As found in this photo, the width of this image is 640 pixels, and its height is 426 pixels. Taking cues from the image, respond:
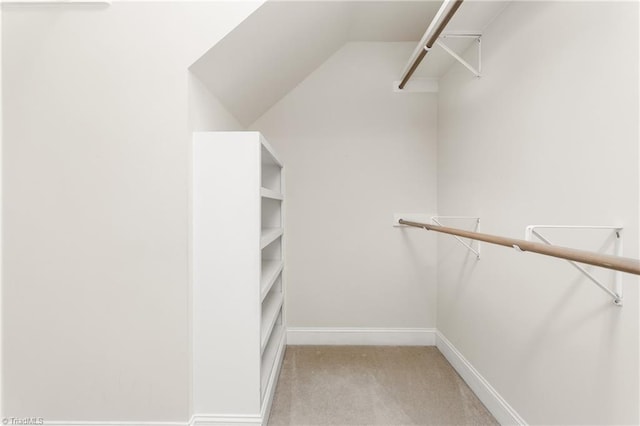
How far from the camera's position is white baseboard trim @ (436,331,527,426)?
4.80ft

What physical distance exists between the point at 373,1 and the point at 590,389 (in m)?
2.26

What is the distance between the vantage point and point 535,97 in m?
1.30

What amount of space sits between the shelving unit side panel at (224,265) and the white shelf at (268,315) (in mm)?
146

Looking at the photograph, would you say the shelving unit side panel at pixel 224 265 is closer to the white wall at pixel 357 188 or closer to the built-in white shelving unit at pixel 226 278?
the built-in white shelving unit at pixel 226 278

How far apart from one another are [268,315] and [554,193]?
5.17 feet

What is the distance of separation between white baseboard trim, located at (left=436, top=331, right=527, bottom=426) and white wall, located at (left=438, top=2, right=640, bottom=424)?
0.04m

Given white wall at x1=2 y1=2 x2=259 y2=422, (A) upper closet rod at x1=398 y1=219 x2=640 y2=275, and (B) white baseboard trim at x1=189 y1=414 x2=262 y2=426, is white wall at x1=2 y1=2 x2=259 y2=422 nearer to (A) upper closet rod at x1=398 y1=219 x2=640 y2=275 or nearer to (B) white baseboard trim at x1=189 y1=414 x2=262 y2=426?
(B) white baseboard trim at x1=189 y1=414 x2=262 y2=426

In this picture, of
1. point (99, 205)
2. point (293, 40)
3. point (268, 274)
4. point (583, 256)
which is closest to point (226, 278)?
point (268, 274)

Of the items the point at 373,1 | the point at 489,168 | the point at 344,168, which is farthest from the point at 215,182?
the point at 373,1

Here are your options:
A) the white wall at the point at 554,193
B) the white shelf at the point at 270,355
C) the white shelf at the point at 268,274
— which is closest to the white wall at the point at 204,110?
the white shelf at the point at 268,274

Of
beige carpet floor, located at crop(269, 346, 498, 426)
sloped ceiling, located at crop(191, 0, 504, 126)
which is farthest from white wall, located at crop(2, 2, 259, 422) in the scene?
beige carpet floor, located at crop(269, 346, 498, 426)

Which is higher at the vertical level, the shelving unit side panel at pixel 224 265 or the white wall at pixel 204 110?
the white wall at pixel 204 110

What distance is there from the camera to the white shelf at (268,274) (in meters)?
1.54

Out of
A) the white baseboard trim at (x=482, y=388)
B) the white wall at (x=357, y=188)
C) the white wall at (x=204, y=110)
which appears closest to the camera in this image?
the white wall at (x=204, y=110)
